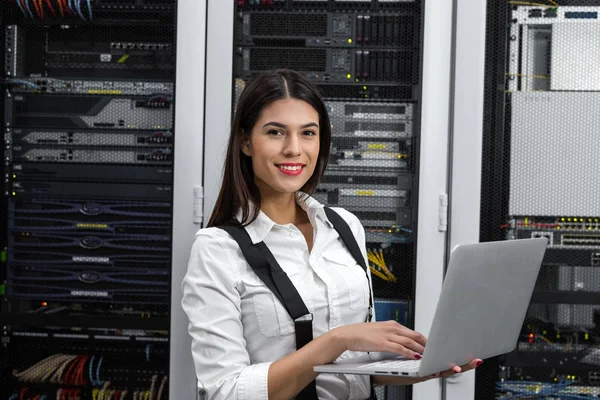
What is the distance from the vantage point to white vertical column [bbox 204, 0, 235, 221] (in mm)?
1847

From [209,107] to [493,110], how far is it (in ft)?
3.02

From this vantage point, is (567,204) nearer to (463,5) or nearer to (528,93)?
(528,93)

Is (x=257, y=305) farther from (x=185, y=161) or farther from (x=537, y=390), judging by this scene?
(x=537, y=390)

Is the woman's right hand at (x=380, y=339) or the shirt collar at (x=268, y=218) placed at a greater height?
the shirt collar at (x=268, y=218)

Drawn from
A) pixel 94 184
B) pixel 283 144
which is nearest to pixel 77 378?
pixel 94 184

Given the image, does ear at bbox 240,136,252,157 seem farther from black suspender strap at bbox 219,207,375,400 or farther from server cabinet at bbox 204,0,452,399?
server cabinet at bbox 204,0,452,399

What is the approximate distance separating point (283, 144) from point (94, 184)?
3.45 ft

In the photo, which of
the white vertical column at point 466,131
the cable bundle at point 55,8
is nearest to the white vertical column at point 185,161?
the cable bundle at point 55,8

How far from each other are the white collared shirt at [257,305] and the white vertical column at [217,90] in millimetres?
675

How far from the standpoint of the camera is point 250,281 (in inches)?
44.4

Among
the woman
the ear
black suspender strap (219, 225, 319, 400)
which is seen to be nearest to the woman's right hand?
the woman

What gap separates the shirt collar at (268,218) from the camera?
1200 millimetres

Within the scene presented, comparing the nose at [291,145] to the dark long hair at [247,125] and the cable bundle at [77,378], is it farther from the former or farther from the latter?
the cable bundle at [77,378]

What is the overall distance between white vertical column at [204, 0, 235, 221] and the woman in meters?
0.60
